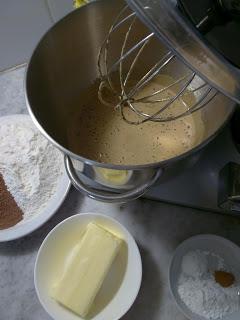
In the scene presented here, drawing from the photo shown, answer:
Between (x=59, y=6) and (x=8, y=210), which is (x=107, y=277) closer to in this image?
(x=8, y=210)

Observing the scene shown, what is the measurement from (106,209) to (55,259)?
12cm

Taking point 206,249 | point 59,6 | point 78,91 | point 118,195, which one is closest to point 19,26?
point 59,6

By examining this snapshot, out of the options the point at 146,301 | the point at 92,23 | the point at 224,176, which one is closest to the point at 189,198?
the point at 224,176

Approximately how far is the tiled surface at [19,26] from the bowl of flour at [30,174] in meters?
0.18

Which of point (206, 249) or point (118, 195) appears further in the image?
point (206, 249)

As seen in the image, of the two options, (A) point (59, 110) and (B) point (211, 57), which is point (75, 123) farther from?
(B) point (211, 57)

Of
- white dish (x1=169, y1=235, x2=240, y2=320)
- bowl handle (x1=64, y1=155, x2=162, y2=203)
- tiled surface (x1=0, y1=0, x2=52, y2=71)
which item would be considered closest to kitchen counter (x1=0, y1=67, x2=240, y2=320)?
white dish (x1=169, y1=235, x2=240, y2=320)

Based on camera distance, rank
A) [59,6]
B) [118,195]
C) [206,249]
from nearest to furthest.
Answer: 1. [118,195]
2. [206,249]
3. [59,6]

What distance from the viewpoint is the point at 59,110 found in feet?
2.12

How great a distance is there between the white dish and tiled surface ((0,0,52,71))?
505mm

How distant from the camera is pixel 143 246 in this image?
2.07 ft

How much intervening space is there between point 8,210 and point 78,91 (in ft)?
0.80

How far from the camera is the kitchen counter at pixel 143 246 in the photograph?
1.97 ft

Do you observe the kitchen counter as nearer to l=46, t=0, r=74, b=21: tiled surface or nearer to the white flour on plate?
the white flour on plate
